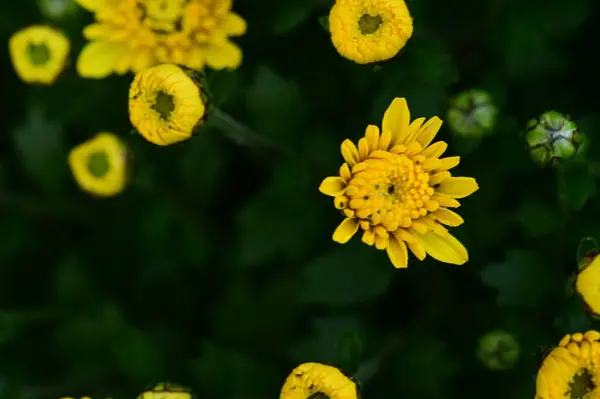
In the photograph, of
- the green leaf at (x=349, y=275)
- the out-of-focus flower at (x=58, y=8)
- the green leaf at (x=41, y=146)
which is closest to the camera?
the green leaf at (x=349, y=275)

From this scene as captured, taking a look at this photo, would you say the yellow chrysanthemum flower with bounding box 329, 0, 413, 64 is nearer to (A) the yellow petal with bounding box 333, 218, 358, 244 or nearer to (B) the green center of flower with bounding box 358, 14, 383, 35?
(B) the green center of flower with bounding box 358, 14, 383, 35

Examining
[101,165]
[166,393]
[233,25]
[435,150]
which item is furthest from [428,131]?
[101,165]

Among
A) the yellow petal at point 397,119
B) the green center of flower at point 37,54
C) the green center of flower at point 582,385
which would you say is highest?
the green center of flower at point 37,54

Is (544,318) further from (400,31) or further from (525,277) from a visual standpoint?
(400,31)

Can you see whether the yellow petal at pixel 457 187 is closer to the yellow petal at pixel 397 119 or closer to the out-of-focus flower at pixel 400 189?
the out-of-focus flower at pixel 400 189

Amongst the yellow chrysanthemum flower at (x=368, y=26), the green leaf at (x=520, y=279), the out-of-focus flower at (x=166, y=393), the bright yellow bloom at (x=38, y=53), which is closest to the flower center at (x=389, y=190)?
the yellow chrysanthemum flower at (x=368, y=26)

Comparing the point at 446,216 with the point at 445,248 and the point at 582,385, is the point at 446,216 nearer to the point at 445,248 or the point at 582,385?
the point at 445,248

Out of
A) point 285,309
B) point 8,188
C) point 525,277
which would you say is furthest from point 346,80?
point 8,188
